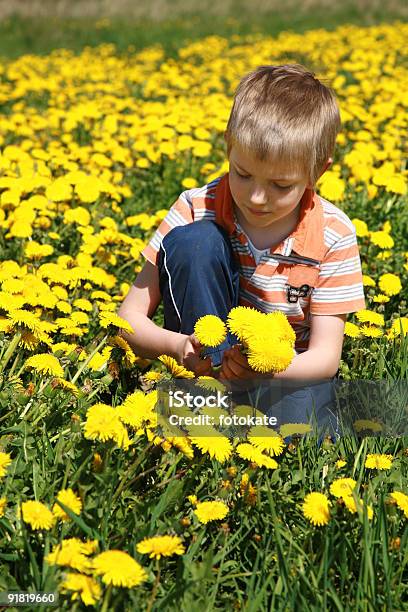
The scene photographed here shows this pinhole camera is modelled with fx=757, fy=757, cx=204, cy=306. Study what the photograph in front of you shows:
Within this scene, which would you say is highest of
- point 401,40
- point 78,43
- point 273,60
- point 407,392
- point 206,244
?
point 78,43

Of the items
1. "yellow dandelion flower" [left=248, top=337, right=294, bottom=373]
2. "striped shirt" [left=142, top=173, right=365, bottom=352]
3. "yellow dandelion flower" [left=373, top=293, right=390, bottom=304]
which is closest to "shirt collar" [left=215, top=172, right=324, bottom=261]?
"striped shirt" [left=142, top=173, right=365, bottom=352]

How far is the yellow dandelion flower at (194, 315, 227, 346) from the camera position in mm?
1740

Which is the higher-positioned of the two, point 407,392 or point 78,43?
point 78,43

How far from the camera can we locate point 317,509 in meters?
1.59

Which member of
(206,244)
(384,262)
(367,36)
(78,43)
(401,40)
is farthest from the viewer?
(78,43)

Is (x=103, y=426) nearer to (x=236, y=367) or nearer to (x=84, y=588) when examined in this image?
(x=84, y=588)

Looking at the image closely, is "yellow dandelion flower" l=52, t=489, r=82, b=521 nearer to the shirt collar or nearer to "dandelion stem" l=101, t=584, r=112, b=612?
"dandelion stem" l=101, t=584, r=112, b=612

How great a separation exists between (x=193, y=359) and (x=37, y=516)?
72cm

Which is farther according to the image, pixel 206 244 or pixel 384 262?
pixel 384 262

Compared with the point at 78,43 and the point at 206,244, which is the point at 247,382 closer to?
the point at 206,244

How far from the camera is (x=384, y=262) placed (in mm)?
3152

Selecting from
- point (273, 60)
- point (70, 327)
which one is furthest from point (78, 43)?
point (70, 327)

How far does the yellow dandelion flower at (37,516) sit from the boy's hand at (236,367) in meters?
0.58

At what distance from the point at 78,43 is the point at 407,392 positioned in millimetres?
9309
